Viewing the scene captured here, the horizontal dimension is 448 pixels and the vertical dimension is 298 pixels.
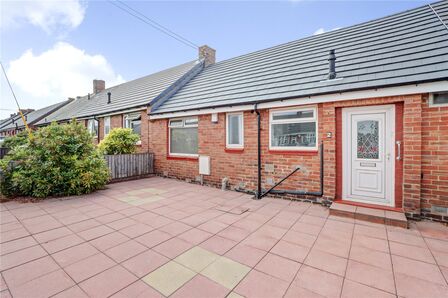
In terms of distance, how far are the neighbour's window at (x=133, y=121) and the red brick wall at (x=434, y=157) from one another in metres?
10.7

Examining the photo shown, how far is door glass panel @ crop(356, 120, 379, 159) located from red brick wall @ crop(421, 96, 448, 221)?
81 centimetres

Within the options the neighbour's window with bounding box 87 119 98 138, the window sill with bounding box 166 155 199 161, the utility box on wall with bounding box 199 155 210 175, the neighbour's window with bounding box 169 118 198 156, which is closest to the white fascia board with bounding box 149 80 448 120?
the neighbour's window with bounding box 169 118 198 156

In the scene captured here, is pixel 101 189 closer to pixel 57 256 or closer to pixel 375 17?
pixel 57 256

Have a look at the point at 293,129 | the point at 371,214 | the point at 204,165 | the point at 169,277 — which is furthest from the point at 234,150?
the point at 169,277

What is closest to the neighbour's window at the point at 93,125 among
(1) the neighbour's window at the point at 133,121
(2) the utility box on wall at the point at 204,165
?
(1) the neighbour's window at the point at 133,121

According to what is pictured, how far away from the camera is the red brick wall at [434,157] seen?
4113mm

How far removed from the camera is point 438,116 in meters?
4.16

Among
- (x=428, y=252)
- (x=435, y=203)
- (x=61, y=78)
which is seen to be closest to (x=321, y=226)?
(x=428, y=252)

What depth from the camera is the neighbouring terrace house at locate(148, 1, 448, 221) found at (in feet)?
14.0

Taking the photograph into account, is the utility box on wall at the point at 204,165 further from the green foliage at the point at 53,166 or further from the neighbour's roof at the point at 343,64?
the green foliage at the point at 53,166

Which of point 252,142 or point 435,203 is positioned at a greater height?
point 252,142

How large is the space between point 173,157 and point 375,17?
953 centimetres

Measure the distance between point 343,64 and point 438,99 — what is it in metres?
2.46

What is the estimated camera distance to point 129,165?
8.67 m
